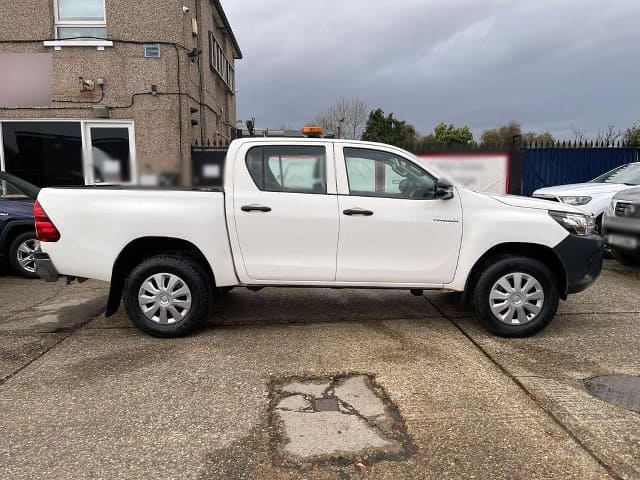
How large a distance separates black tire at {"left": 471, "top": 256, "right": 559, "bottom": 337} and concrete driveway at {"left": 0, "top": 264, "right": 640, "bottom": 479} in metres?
0.13

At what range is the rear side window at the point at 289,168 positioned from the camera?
437cm

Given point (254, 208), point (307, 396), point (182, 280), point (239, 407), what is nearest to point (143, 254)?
point (182, 280)

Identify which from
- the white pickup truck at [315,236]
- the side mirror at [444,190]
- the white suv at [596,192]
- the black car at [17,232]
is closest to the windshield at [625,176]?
the white suv at [596,192]

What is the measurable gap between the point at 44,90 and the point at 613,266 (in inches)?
449

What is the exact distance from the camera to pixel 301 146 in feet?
14.6

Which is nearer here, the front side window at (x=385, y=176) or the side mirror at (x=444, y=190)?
the side mirror at (x=444, y=190)

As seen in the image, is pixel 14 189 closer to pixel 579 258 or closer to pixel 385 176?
pixel 385 176

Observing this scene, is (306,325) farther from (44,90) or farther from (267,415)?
(44,90)

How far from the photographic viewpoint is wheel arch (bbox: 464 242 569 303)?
4410 millimetres

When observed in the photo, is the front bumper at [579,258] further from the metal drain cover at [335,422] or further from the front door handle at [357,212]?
the metal drain cover at [335,422]

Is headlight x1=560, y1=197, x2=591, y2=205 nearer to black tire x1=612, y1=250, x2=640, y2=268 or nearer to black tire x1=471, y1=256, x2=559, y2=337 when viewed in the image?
black tire x1=612, y1=250, x2=640, y2=268

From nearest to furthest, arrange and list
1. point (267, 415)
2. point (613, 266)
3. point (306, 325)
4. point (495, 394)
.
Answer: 1. point (267, 415)
2. point (495, 394)
3. point (306, 325)
4. point (613, 266)

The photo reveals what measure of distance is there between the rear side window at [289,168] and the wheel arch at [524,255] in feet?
5.41

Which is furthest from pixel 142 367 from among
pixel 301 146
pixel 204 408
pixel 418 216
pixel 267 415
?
pixel 418 216
